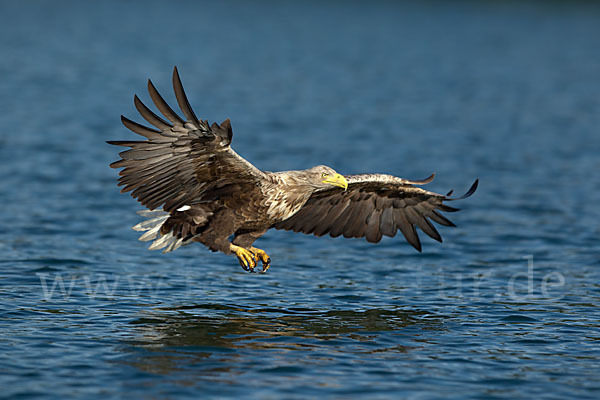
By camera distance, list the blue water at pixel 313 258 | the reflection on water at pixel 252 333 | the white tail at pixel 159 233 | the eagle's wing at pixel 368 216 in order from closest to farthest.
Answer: the blue water at pixel 313 258 → the reflection on water at pixel 252 333 → the white tail at pixel 159 233 → the eagle's wing at pixel 368 216

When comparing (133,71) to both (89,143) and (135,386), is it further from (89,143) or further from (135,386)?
(135,386)

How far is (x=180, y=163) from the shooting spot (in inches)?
320

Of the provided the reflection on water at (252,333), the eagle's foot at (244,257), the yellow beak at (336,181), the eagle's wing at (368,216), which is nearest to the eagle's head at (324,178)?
the yellow beak at (336,181)

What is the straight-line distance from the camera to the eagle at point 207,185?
7801 millimetres

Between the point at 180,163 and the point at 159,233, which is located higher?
the point at 180,163

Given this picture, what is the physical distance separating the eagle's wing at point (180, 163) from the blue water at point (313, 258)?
3.92ft

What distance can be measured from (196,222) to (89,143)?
998 cm

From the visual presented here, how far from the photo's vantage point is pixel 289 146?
1855cm

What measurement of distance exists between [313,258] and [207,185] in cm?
339

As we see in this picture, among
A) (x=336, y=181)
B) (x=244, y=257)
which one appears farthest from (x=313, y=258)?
(x=336, y=181)

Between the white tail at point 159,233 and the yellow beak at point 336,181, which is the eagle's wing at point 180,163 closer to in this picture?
the white tail at point 159,233

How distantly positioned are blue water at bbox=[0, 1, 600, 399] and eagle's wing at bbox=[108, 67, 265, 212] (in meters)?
1.20

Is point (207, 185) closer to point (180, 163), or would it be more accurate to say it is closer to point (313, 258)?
point (180, 163)

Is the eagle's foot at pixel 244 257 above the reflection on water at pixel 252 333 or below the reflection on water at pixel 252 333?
above
